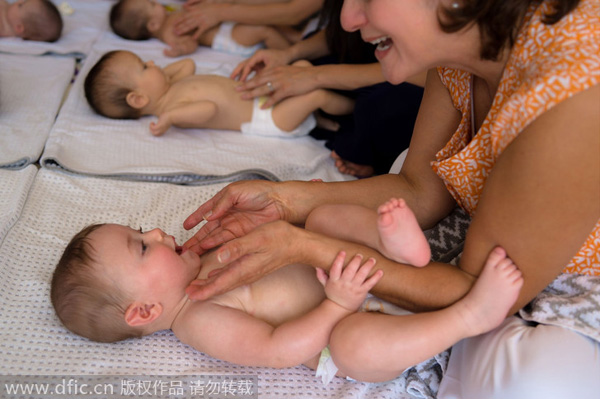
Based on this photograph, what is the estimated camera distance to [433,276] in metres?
1.11

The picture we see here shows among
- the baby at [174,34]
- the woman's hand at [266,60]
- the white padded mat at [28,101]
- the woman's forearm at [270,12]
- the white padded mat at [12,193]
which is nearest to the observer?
the white padded mat at [12,193]

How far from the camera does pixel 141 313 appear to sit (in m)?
1.18

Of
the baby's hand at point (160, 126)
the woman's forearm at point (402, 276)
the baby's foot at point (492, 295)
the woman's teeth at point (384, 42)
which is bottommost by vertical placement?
the baby's hand at point (160, 126)

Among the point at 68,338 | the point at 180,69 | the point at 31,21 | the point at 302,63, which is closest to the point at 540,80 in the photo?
the point at 68,338

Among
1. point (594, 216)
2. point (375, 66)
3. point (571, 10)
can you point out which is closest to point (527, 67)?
point (571, 10)

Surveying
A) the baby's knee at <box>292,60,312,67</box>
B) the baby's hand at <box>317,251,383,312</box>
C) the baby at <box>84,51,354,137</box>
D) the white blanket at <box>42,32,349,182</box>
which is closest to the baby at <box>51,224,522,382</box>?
the baby's hand at <box>317,251,383,312</box>

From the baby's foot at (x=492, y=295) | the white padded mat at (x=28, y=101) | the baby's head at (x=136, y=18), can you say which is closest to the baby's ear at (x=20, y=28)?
the white padded mat at (x=28, y=101)

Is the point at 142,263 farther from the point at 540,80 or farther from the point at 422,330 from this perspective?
the point at 540,80

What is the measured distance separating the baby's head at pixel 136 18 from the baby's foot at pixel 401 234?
76.7 inches

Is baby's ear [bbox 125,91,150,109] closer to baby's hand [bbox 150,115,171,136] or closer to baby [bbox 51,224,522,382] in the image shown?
baby's hand [bbox 150,115,171,136]

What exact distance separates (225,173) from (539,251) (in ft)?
3.73

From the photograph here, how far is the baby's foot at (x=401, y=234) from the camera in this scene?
1.04m

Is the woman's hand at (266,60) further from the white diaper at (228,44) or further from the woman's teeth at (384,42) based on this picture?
the woman's teeth at (384,42)

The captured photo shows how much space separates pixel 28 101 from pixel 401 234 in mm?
1678
